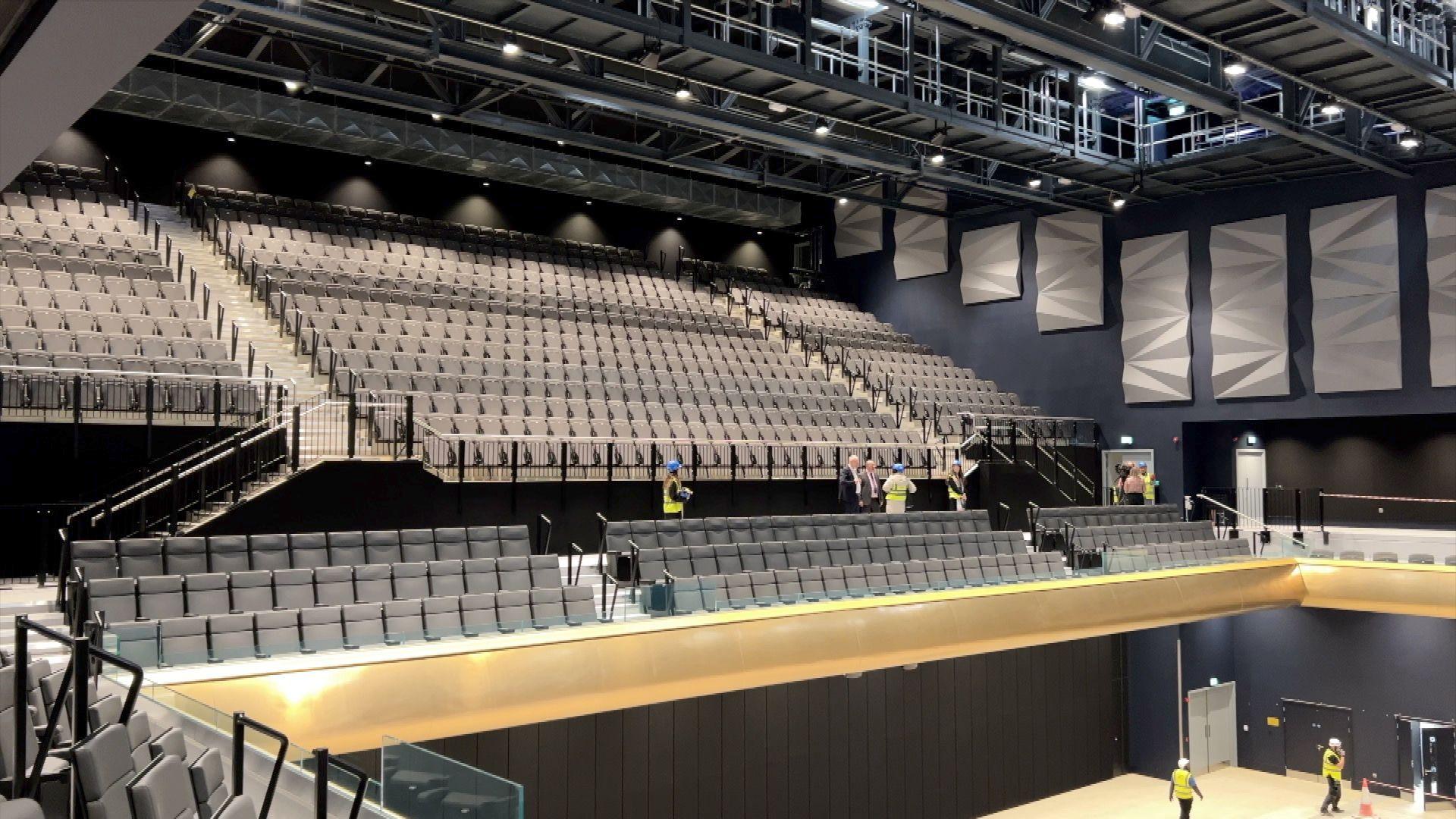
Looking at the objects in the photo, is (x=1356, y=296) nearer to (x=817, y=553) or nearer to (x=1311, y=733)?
(x=1311, y=733)

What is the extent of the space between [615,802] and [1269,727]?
1140 centimetres

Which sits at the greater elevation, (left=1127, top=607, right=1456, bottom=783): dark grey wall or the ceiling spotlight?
the ceiling spotlight

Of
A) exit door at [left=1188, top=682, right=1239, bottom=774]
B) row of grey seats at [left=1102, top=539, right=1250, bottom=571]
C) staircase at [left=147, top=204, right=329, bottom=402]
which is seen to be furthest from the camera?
exit door at [left=1188, top=682, right=1239, bottom=774]

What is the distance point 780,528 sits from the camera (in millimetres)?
12859

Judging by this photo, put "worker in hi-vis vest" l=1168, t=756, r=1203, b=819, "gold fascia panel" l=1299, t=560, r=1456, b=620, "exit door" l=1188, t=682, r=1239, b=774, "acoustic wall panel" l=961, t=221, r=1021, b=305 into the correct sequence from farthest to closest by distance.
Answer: "acoustic wall panel" l=961, t=221, r=1021, b=305 → "exit door" l=1188, t=682, r=1239, b=774 → "gold fascia panel" l=1299, t=560, r=1456, b=620 → "worker in hi-vis vest" l=1168, t=756, r=1203, b=819

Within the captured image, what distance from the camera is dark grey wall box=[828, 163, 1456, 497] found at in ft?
57.6

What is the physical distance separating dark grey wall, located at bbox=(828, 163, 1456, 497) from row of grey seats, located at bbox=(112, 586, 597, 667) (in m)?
14.2

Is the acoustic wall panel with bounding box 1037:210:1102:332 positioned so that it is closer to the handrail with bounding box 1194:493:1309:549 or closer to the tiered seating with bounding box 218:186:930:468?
the handrail with bounding box 1194:493:1309:549

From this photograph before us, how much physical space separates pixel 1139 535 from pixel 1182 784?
3.33 meters

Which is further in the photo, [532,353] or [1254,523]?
[1254,523]

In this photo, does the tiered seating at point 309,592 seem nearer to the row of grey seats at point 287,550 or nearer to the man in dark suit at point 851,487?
the row of grey seats at point 287,550

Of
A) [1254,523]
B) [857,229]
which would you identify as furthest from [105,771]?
[857,229]

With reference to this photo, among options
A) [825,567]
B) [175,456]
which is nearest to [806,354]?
[825,567]

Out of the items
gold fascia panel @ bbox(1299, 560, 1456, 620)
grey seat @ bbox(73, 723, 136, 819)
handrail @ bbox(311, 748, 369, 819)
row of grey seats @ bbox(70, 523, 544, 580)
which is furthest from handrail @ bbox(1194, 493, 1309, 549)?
grey seat @ bbox(73, 723, 136, 819)
